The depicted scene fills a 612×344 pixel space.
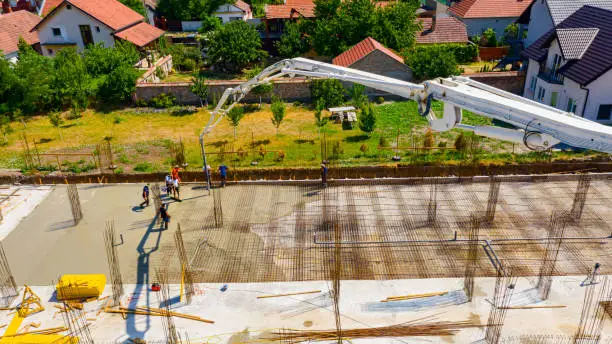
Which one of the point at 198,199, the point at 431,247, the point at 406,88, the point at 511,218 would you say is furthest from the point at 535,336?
the point at 198,199

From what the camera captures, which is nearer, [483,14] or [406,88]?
[406,88]

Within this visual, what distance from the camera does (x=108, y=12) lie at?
37375 millimetres

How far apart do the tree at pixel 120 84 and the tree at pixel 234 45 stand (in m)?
6.30

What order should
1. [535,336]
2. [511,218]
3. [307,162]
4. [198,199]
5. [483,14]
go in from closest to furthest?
[535,336] → [511,218] → [198,199] → [307,162] → [483,14]

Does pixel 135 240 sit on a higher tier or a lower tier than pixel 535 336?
higher

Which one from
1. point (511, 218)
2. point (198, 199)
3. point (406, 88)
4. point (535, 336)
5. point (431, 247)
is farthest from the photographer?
point (198, 199)

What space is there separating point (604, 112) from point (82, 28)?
34.2 m

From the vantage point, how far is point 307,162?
21.7 m

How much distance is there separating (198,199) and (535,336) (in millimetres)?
11839

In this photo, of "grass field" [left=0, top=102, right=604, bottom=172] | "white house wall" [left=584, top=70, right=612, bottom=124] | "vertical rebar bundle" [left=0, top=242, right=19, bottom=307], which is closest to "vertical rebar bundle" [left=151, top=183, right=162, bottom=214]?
"grass field" [left=0, top=102, right=604, bottom=172]

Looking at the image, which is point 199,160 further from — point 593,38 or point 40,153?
point 593,38

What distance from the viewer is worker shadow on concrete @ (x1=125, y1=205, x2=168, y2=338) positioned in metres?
12.4

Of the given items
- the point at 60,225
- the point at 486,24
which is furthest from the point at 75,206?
the point at 486,24

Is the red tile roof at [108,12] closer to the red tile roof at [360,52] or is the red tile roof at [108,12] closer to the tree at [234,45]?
the tree at [234,45]
